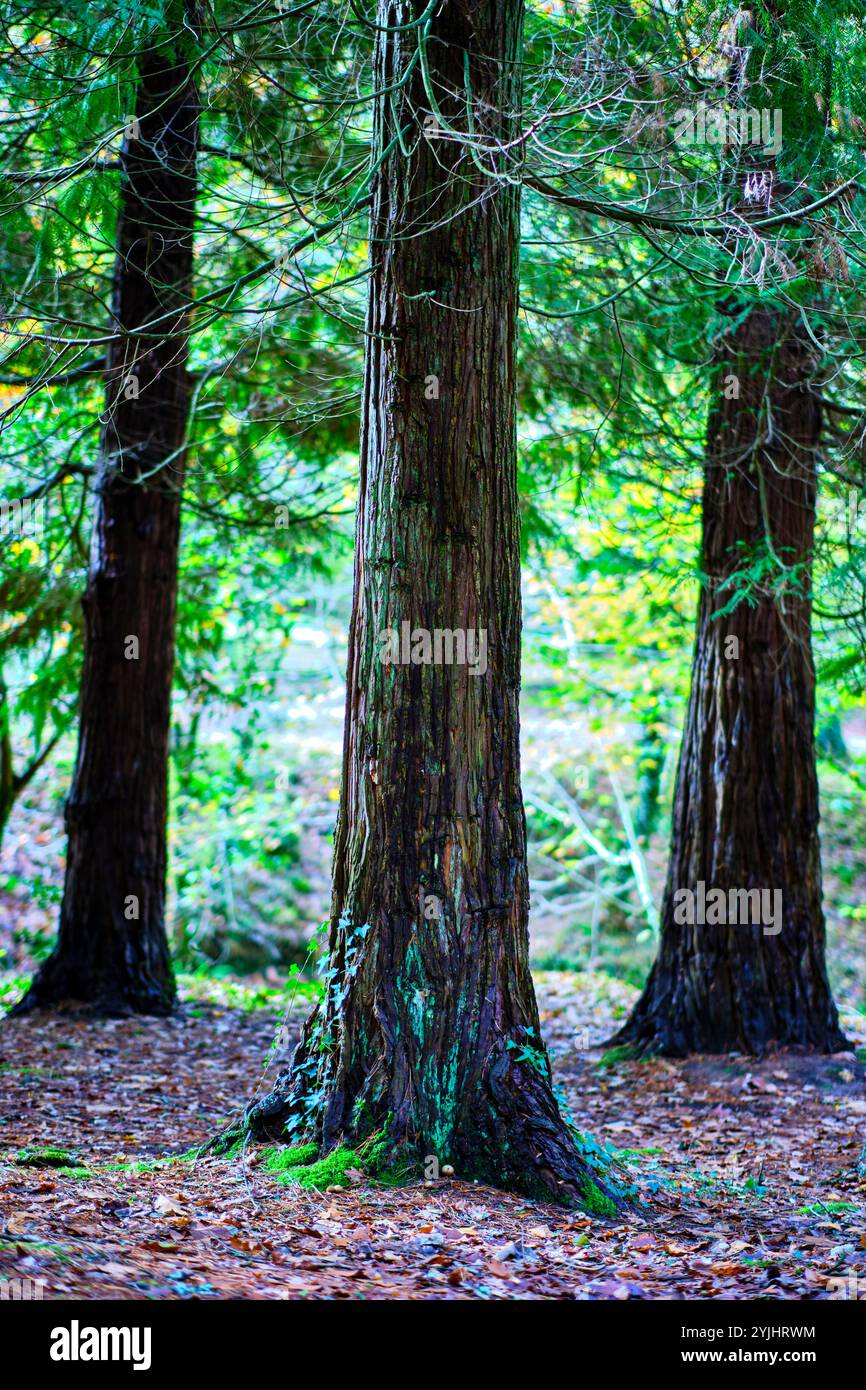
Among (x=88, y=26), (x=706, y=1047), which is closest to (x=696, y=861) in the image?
(x=706, y=1047)

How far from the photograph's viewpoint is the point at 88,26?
4.91 m

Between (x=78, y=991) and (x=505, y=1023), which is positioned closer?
(x=505, y=1023)

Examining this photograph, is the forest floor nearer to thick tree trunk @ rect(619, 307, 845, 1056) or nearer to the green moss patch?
the green moss patch

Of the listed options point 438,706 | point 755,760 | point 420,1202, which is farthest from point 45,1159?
point 755,760

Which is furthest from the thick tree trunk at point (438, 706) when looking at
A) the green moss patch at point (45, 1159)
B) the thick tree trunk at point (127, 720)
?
the thick tree trunk at point (127, 720)

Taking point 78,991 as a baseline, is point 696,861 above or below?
above

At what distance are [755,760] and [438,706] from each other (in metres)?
3.90

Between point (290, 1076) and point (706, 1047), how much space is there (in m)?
3.85

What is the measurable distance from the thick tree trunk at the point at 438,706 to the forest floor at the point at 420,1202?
36 cm

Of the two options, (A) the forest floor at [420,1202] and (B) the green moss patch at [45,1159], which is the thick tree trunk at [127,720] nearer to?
(A) the forest floor at [420,1202]

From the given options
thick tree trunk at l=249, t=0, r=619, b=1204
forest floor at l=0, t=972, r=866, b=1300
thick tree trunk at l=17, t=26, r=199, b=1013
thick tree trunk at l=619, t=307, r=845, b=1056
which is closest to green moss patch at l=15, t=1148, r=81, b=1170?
forest floor at l=0, t=972, r=866, b=1300

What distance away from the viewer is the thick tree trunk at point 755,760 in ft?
25.0
